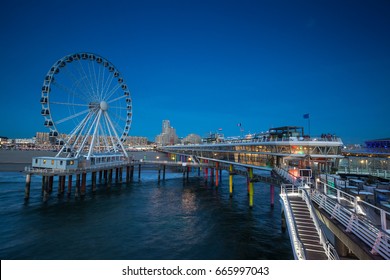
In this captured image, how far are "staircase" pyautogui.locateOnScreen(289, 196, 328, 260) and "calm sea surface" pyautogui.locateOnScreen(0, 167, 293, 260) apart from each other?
7509 millimetres

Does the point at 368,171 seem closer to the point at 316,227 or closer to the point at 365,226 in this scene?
the point at 316,227

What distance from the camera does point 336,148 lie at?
32844mm

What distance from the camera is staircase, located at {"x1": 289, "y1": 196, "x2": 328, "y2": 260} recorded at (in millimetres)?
11295

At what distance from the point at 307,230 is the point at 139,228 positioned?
63.8ft

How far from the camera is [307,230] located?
42.7ft

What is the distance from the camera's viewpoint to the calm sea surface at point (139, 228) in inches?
805

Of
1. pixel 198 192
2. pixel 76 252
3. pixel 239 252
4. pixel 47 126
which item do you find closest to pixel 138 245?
pixel 76 252

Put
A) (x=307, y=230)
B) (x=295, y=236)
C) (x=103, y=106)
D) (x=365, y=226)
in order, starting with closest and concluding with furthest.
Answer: (x=365, y=226) < (x=295, y=236) < (x=307, y=230) < (x=103, y=106)

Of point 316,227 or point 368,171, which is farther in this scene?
point 368,171

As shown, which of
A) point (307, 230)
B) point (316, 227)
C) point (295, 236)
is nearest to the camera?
point (295, 236)

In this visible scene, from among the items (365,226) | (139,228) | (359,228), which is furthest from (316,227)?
(139,228)

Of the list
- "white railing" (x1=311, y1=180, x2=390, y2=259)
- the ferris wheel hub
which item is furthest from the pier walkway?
the ferris wheel hub

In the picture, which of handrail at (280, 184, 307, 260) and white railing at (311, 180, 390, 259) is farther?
handrail at (280, 184, 307, 260)

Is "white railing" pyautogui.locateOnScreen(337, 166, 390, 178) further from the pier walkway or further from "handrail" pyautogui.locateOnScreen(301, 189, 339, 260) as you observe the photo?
"handrail" pyautogui.locateOnScreen(301, 189, 339, 260)
